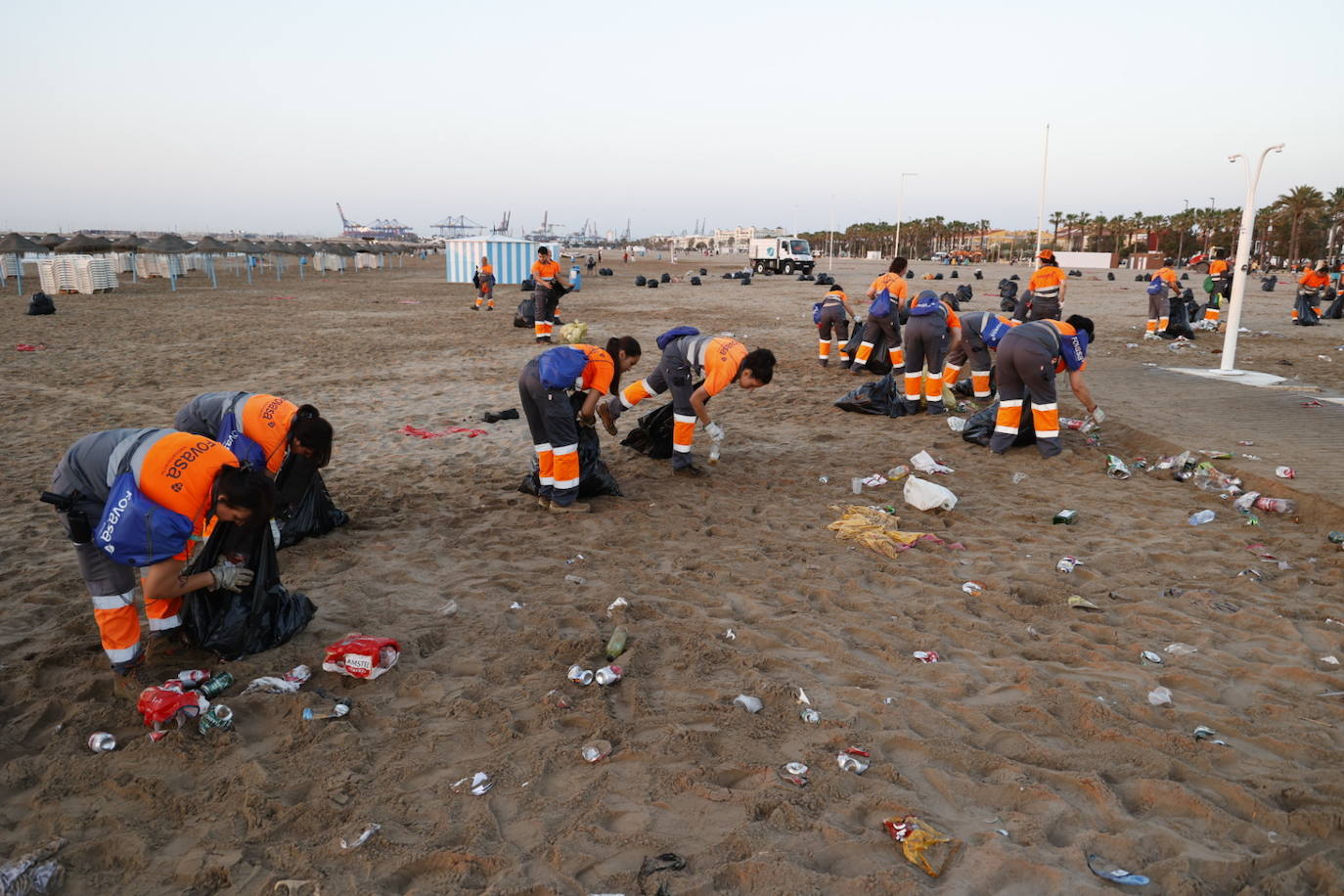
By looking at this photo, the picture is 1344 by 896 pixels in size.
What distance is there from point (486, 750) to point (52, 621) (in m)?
2.79

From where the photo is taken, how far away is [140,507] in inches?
129

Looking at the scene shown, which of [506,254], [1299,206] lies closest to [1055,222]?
[1299,206]

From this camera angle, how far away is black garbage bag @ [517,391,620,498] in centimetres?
631

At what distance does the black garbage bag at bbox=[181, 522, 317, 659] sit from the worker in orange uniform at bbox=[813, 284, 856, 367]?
30.7 ft

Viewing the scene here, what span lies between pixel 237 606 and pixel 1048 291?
11.0 metres

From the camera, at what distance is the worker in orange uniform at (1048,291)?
37.0 feet

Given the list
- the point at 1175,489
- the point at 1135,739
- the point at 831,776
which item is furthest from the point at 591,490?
the point at 1175,489

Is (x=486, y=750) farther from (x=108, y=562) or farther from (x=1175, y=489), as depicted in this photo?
(x=1175, y=489)

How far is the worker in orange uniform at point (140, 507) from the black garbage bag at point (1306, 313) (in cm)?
2055

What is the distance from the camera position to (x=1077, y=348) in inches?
298

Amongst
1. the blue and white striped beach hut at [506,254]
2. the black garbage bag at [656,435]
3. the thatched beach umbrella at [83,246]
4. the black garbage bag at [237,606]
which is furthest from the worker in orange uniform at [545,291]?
the thatched beach umbrella at [83,246]

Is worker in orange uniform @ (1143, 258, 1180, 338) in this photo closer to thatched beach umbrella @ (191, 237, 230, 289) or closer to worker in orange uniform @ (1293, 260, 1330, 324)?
worker in orange uniform @ (1293, 260, 1330, 324)

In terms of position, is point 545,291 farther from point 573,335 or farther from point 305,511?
point 305,511

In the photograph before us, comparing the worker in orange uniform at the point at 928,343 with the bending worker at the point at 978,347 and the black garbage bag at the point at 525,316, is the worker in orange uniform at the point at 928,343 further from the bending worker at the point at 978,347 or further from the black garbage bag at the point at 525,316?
the black garbage bag at the point at 525,316
